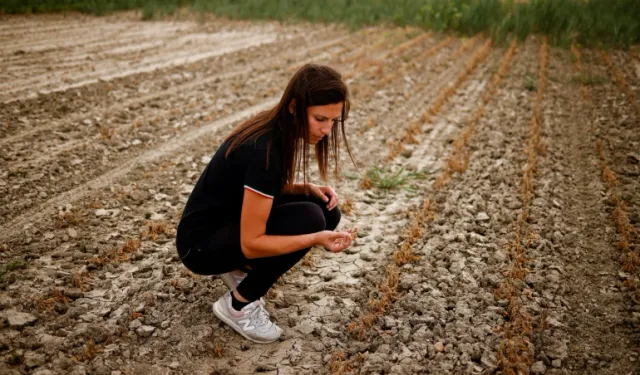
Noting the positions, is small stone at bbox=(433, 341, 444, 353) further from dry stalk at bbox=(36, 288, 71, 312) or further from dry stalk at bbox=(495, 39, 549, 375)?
dry stalk at bbox=(36, 288, 71, 312)

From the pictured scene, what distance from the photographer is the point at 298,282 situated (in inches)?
117

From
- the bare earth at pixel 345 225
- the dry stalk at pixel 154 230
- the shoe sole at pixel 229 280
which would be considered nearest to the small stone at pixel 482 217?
the bare earth at pixel 345 225

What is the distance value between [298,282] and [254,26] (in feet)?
32.5

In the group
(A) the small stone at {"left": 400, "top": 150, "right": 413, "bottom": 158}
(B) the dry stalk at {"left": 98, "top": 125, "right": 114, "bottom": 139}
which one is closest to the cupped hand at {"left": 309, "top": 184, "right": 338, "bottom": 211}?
(A) the small stone at {"left": 400, "top": 150, "right": 413, "bottom": 158}

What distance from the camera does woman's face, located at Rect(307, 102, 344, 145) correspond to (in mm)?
2057

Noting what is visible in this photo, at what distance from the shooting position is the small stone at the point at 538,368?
2260mm

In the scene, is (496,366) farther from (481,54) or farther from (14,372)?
(481,54)

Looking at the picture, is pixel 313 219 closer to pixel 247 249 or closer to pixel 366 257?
pixel 247 249

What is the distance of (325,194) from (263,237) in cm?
69

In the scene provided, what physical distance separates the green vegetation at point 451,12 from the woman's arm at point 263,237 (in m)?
8.74

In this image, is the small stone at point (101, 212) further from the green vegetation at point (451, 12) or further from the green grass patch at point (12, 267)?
the green vegetation at point (451, 12)

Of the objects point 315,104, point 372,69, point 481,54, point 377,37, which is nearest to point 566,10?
point 481,54

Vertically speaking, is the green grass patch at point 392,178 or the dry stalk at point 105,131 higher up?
the dry stalk at point 105,131

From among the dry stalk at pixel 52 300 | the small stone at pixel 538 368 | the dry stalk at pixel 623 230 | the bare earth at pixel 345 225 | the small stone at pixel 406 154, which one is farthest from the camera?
the small stone at pixel 406 154
